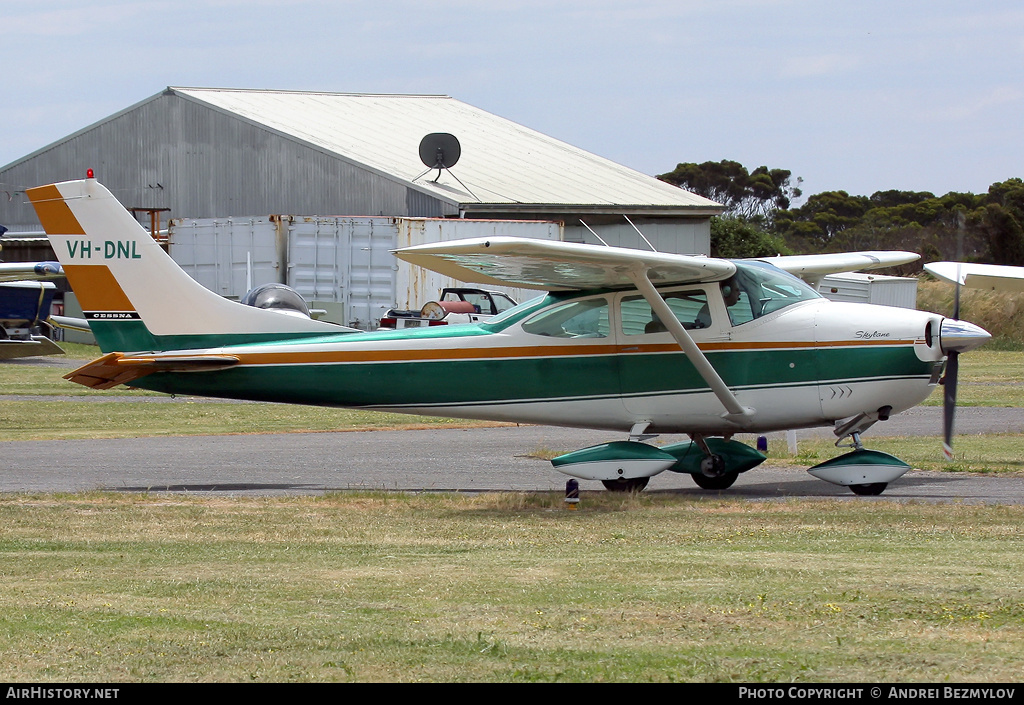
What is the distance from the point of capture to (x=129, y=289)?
1347 centimetres

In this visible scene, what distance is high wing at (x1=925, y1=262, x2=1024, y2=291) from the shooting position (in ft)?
49.8

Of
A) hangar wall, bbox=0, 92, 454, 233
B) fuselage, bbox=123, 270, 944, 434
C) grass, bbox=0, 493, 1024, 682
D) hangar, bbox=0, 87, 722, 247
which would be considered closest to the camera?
grass, bbox=0, 493, 1024, 682

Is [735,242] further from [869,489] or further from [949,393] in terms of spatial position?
[869,489]

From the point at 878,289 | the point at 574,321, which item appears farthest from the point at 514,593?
Result: the point at 878,289

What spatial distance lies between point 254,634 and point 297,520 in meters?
4.77

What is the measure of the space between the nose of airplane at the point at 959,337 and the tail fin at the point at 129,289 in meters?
6.16

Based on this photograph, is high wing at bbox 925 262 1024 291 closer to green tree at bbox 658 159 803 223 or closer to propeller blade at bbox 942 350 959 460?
propeller blade at bbox 942 350 959 460

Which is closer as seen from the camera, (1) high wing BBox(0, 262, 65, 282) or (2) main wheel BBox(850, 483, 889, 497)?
(2) main wheel BBox(850, 483, 889, 497)

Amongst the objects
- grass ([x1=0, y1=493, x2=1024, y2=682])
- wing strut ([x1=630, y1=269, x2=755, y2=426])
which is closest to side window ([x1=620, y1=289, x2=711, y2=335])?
wing strut ([x1=630, y1=269, x2=755, y2=426])

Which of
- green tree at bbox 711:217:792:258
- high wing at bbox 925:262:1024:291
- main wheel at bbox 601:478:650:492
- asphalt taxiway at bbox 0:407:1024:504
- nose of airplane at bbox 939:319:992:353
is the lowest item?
asphalt taxiway at bbox 0:407:1024:504

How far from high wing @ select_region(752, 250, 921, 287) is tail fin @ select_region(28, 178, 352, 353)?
5.54 m

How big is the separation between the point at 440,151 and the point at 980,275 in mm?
32985

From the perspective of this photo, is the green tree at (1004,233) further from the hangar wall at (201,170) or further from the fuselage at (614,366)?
the fuselage at (614,366)

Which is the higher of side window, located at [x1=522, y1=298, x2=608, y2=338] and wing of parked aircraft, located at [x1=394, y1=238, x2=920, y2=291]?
wing of parked aircraft, located at [x1=394, y1=238, x2=920, y2=291]
